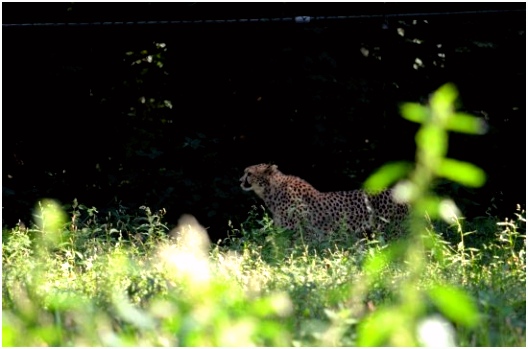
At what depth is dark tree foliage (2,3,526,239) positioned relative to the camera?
10211mm

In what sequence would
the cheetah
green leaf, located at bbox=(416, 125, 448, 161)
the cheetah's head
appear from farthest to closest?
the cheetah's head < the cheetah < green leaf, located at bbox=(416, 125, 448, 161)

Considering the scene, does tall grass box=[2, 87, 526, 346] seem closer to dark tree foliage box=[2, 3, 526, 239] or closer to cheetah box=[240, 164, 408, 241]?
cheetah box=[240, 164, 408, 241]

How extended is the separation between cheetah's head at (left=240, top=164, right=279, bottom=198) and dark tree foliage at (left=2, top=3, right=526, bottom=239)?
71 cm

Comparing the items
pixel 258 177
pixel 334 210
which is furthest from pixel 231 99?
pixel 334 210

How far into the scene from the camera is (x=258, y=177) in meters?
9.33

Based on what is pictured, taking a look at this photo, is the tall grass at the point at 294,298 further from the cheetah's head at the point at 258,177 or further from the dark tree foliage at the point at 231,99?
the dark tree foliage at the point at 231,99

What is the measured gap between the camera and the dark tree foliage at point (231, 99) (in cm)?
1021

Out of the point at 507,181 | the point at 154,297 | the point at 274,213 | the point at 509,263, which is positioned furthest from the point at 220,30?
the point at 154,297

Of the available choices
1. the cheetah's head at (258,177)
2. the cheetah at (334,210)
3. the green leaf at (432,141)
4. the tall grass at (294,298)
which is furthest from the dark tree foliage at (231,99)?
the green leaf at (432,141)

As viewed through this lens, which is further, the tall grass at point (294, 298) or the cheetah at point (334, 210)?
the cheetah at point (334, 210)

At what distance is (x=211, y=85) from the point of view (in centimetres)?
1088

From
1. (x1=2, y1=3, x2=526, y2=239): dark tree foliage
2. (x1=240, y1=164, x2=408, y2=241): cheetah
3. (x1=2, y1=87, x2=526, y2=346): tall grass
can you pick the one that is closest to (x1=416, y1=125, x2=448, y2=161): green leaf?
(x1=2, y1=87, x2=526, y2=346): tall grass

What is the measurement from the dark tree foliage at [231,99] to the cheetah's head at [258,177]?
71cm

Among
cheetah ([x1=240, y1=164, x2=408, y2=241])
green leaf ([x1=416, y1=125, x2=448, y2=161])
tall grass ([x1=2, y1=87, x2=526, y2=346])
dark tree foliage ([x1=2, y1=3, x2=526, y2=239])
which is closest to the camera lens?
green leaf ([x1=416, y1=125, x2=448, y2=161])
